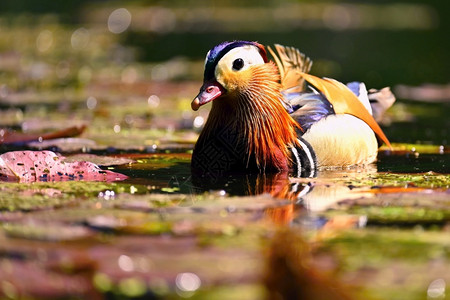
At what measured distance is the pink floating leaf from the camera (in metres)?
4.49

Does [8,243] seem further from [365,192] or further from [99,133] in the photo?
[99,133]

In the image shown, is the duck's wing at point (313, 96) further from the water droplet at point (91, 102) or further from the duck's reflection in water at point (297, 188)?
the water droplet at point (91, 102)

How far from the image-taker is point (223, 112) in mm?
4875

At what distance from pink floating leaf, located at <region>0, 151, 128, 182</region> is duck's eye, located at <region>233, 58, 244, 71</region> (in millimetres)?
807

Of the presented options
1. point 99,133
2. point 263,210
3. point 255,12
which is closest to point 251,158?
point 263,210

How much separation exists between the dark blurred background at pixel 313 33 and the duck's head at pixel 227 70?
1998mm

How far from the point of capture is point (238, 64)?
4.76 meters

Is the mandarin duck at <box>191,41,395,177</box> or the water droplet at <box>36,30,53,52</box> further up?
the water droplet at <box>36,30,53,52</box>

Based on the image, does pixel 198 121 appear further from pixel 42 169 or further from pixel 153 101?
pixel 42 169

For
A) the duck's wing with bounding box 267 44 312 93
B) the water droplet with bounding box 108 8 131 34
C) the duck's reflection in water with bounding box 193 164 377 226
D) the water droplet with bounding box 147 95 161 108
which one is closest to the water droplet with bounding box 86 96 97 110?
the water droplet with bounding box 147 95 161 108

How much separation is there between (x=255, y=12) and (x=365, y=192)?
19.1 meters

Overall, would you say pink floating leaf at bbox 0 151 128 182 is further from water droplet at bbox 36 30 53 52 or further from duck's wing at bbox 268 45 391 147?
water droplet at bbox 36 30 53 52

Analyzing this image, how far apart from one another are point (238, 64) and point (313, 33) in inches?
516

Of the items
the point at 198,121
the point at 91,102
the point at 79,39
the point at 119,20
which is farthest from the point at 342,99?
the point at 119,20
